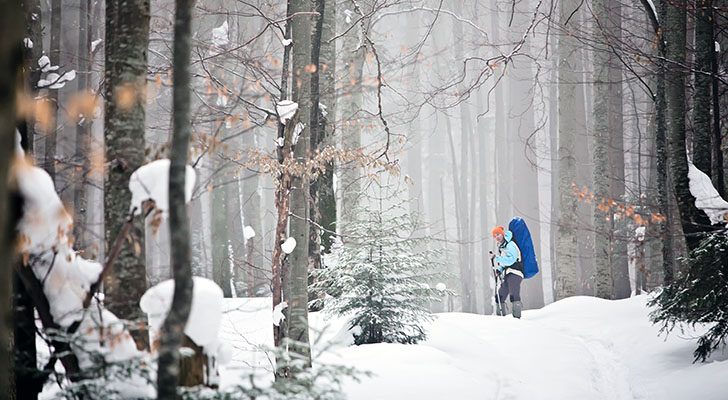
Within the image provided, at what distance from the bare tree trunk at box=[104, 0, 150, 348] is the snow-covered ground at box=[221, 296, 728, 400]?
3.31 feet

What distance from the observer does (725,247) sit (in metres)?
6.17

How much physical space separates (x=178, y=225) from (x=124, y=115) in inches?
68.6

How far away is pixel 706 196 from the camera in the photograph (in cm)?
719

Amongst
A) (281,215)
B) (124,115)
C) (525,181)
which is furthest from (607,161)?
(124,115)

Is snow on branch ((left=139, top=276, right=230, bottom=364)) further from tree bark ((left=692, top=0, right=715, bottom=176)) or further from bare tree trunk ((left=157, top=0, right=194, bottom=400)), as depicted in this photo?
Result: tree bark ((left=692, top=0, right=715, bottom=176))

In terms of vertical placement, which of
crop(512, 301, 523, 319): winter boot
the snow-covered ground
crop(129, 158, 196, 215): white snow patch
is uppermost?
crop(129, 158, 196, 215): white snow patch

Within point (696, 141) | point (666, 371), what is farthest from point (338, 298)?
point (696, 141)

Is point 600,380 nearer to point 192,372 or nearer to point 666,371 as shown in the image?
point 666,371

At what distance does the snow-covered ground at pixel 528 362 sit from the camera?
19.7 feet

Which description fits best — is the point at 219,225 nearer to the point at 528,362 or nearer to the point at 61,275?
the point at 528,362

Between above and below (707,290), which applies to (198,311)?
above

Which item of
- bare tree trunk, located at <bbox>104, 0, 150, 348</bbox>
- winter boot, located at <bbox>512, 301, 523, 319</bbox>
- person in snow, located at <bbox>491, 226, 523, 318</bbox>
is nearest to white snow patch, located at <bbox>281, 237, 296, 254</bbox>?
bare tree trunk, located at <bbox>104, 0, 150, 348</bbox>

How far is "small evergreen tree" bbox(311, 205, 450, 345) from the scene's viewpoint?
790 cm

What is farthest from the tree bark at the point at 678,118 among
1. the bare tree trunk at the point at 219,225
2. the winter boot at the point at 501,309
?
the bare tree trunk at the point at 219,225
